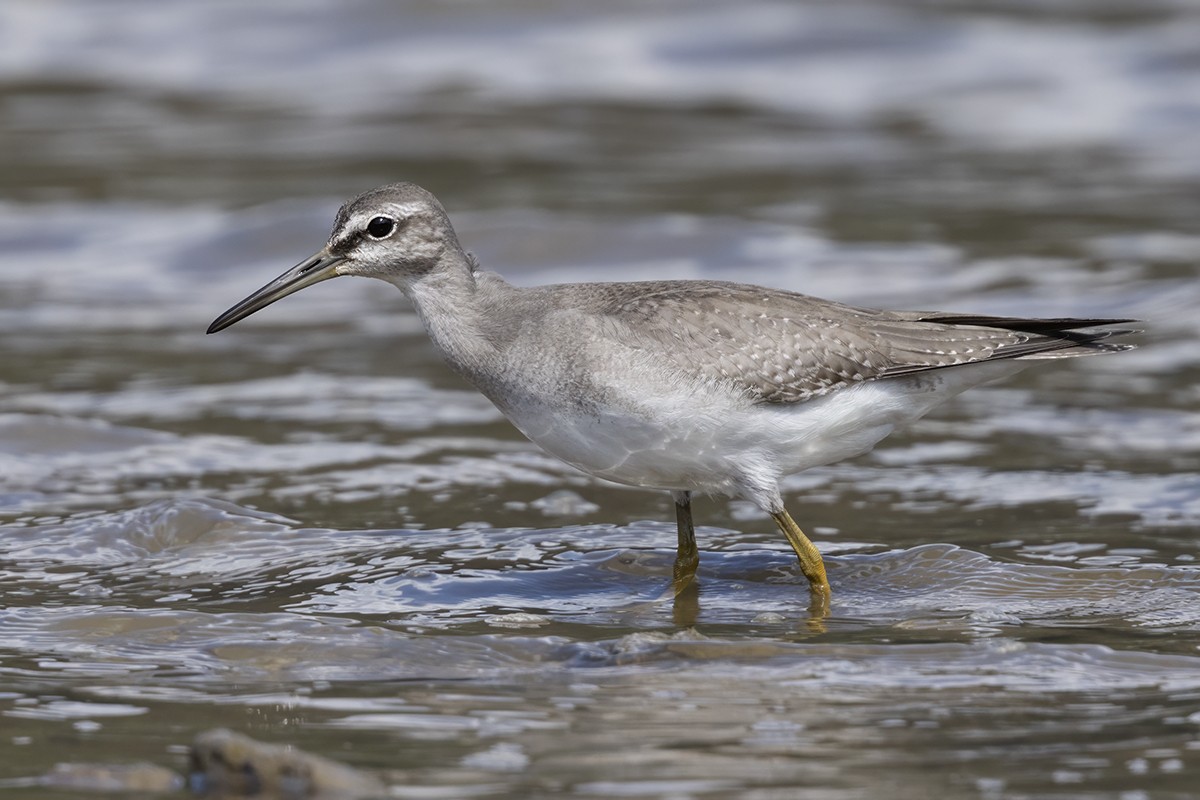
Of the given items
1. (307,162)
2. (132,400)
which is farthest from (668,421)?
(307,162)

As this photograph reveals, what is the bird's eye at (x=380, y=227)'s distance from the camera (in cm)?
820

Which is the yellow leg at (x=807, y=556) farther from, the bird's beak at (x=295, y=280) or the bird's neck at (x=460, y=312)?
the bird's beak at (x=295, y=280)

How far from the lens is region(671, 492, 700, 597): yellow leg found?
8.50 metres

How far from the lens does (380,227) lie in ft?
27.0

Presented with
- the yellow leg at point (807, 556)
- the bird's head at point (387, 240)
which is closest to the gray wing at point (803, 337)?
the yellow leg at point (807, 556)

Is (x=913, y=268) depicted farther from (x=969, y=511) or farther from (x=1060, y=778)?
(x=1060, y=778)

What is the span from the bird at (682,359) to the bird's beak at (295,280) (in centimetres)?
1

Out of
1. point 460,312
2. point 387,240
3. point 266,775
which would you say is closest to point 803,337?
point 460,312

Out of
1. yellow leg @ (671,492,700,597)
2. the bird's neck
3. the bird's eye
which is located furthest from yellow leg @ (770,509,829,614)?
the bird's eye

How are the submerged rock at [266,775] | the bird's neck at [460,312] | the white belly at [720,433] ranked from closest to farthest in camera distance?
the submerged rock at [266,775]
the white belly at [720,433]
the bird's neck at [460,312]

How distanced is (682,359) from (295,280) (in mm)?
1988

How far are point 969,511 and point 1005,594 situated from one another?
1560 mm

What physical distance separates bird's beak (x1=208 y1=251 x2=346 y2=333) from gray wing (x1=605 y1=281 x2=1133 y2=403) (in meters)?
1.39

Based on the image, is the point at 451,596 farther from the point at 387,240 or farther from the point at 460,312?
the point at 387,240
